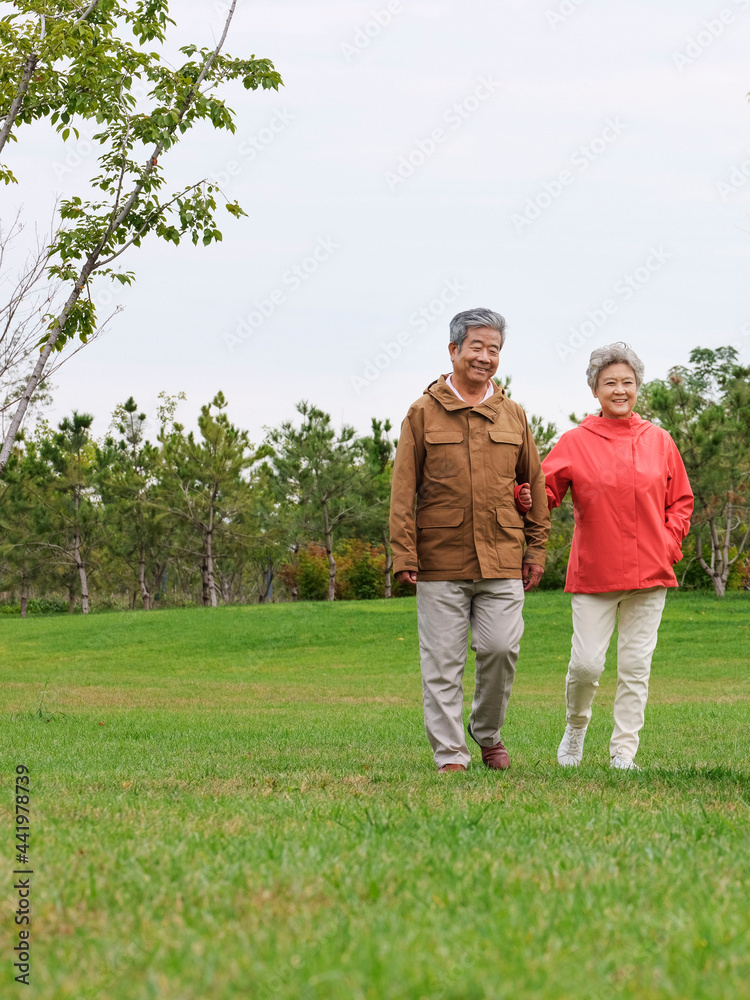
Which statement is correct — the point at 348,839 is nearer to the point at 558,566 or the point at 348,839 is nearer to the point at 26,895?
the point at 26,895

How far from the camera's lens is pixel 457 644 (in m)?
5.98

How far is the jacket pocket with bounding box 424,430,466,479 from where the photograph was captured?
600cm

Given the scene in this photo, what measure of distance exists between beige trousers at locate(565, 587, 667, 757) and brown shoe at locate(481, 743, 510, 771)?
0.52 meters

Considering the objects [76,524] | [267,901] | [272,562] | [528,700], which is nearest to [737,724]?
[528,700]

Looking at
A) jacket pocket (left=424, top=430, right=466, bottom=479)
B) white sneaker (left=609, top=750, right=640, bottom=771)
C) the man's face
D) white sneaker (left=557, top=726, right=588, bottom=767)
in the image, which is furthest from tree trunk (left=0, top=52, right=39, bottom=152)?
white sneaker (left=609, top=750, right=640, bottom=771)

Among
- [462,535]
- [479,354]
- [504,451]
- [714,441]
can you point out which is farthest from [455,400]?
[714,441]

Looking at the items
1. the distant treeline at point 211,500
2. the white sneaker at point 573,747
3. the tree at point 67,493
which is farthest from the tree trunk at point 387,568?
the white sneaker at point 573,747

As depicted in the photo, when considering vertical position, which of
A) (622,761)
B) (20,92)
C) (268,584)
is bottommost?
(268,584)

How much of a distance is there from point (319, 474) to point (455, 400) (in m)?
36.1

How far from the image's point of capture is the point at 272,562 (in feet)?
176

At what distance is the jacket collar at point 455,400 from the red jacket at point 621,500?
0.52 m

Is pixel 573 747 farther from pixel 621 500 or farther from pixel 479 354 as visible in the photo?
pixel 479 354

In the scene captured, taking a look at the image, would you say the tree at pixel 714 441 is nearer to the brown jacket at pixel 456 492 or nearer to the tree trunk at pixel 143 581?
the brown jacket at pixel 456 492

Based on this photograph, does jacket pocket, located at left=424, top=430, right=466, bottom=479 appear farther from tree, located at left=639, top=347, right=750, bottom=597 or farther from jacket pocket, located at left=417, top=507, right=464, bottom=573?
tree, located at left=639, top=347, right=750, bottom=597
